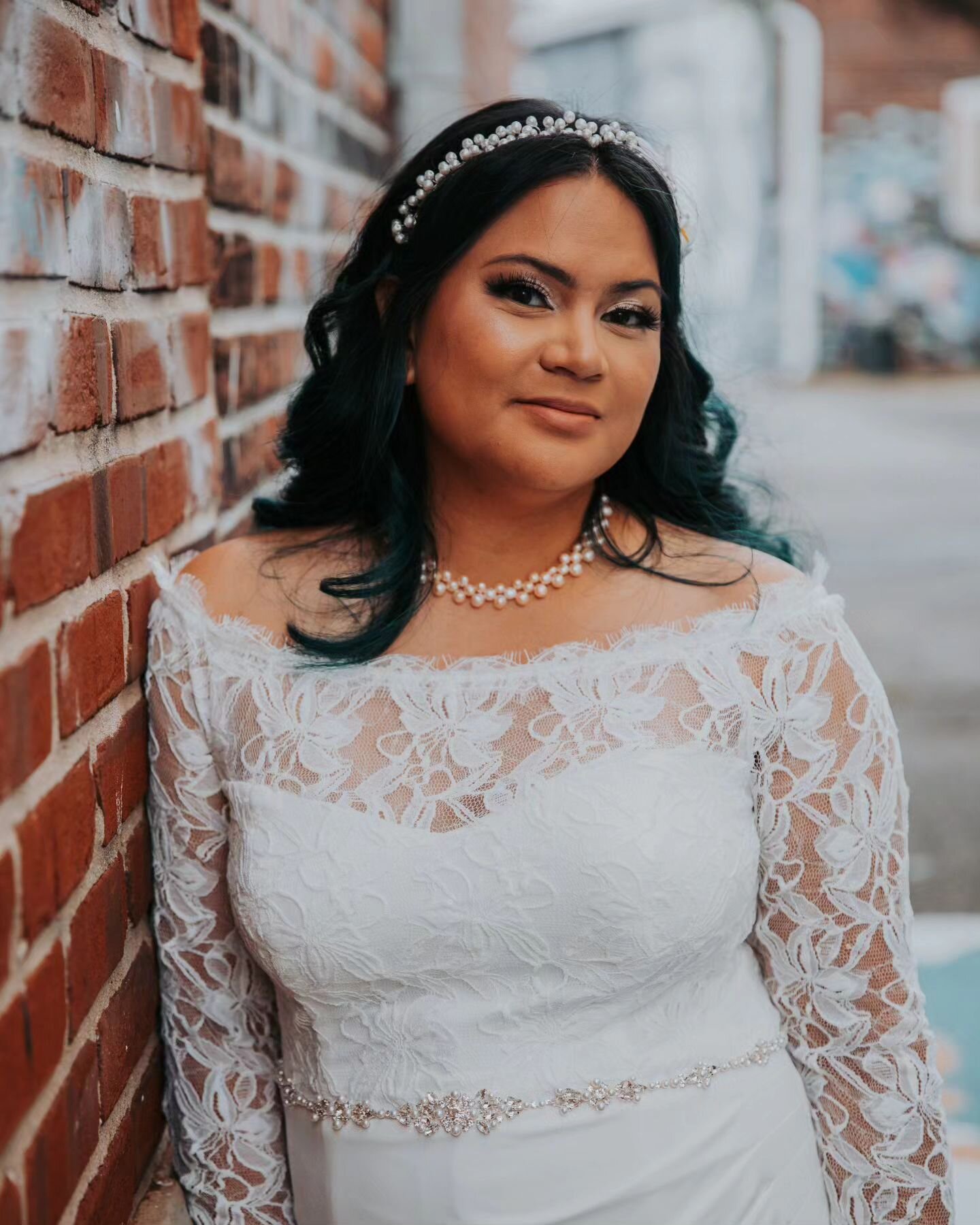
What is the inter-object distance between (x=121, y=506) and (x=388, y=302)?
63 centimetres

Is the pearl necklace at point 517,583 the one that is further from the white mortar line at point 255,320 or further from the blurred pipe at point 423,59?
the blurred pipe at point 423,59

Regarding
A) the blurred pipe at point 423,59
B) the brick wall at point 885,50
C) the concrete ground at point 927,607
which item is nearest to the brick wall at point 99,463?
the concrete ground at point 927,607

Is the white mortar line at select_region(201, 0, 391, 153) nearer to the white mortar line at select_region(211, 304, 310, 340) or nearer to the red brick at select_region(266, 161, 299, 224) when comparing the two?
the red brick at select_region(266, 161, 299, 224)

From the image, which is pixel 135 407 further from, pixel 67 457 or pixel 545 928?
pixel 545 928

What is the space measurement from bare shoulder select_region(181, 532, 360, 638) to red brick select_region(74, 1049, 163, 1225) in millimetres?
591

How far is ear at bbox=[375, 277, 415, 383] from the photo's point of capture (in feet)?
6.45

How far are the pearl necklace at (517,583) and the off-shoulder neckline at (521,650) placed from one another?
0.11m

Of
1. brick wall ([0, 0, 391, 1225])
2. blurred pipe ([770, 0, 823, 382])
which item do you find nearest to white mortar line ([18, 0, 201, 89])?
brick wall ([0, 0, 391, 1225])

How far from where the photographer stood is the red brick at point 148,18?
61.0 inches

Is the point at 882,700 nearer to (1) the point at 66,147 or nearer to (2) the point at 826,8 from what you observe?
(1) the point at 66,147

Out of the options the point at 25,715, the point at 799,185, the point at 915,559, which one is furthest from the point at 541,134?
the point at 799,185

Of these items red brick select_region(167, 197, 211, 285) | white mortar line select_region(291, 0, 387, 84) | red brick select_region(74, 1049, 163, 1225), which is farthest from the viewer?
white mortar line select_region(291, 0, 387, 84)

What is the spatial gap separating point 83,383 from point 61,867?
1.55ft

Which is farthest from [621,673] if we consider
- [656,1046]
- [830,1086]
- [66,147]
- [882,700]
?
[66,147]
